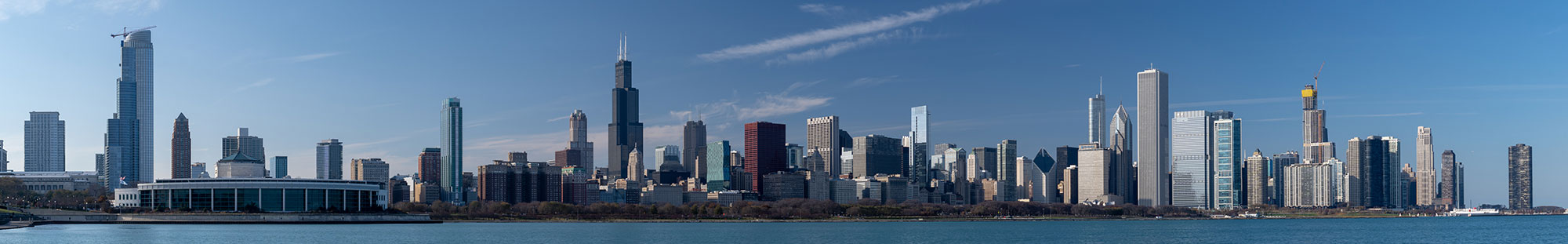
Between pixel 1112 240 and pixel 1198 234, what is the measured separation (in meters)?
30.2

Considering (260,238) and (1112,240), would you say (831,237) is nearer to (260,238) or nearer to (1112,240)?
(1112,240)

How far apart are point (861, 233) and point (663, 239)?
3270cm

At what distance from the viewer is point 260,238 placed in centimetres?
13350

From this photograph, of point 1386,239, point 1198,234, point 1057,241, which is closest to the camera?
point 1057,241

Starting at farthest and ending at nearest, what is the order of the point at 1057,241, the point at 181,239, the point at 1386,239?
the point at 1386,239 → the point at 1057,241 → the point at 181,239

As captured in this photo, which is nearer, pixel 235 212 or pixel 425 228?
pixel 425 228

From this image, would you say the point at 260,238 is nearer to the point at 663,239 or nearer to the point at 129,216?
the point at 663,239

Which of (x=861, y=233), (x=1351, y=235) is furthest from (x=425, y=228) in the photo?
(x=1351, y=235)

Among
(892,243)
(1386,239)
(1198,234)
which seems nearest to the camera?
(892,243)

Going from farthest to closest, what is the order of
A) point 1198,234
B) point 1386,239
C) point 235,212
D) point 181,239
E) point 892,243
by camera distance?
point 235,212 → point 1198,234 → point 1386,239 → point 892,243 → point 181,239

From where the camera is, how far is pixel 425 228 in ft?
566

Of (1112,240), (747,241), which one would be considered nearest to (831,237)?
(747,241)

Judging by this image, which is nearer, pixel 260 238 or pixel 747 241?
pixel 260 238

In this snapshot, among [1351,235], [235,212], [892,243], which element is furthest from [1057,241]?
[235,212]
